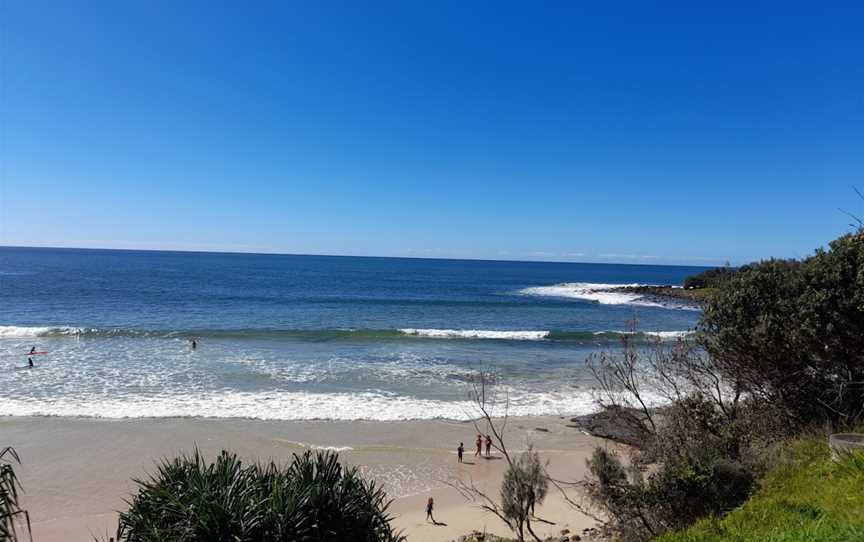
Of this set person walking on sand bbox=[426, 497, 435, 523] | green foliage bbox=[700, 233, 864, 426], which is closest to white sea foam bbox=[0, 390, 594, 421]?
person walking on sand bbox=[426, 497, 435, 523]

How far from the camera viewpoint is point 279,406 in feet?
68.1

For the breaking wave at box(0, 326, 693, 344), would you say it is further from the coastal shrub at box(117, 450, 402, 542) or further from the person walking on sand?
the coastal shrub at box(117, 450, 402, 542)

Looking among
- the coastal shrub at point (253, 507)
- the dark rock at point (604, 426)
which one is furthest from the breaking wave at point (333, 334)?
the coastal shrub at point (253, 507)

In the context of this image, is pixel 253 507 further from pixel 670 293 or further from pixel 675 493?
pixel 670 293

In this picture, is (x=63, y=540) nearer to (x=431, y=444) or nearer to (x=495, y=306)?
(x=431, y=444)

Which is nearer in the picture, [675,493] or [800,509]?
[800,509]

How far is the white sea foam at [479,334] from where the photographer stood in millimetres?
38250

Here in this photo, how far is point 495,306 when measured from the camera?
59.3 meters

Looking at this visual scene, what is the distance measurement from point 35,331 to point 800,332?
4401 cm

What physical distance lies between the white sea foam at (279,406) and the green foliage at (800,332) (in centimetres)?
989

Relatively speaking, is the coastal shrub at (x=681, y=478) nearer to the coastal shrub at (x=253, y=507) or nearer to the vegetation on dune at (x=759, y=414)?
the vegetation on dune at (x=759, y=414)

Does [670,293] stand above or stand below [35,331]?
above

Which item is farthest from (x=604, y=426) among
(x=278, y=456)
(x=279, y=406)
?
(x=279, y=406)

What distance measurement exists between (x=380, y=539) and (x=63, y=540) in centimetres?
862
